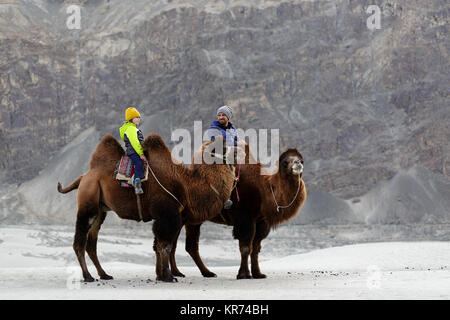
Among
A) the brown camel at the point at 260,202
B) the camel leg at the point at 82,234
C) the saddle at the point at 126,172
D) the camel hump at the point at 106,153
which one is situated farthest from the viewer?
the brown camel at the point at 260,202

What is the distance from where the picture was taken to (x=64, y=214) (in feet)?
189

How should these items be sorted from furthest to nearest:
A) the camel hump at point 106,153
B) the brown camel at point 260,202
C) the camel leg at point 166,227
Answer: the brown camel at point 260,202
the camel hump at point 106,153
the camel leg at point 166,227

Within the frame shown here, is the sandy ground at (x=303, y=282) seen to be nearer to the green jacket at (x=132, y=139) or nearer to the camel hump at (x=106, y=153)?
the camel hump at (x=106, y=153)

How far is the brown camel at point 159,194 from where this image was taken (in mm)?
9742

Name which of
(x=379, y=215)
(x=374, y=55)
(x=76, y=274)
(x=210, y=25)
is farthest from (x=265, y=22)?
(x=76, y=274)

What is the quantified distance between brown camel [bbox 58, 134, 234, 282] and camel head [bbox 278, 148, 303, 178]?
118 centimetres

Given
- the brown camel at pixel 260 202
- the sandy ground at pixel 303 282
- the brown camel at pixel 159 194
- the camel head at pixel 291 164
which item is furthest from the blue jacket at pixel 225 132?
the sandy ground at pixel 303 282

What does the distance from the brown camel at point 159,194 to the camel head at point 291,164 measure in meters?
1.18

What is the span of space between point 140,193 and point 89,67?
68695 mm

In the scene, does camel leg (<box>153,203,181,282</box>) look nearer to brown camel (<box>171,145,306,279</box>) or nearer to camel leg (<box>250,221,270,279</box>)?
brown camel (<box>171,145,306,279</box>)

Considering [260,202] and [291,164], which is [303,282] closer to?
[260,202]

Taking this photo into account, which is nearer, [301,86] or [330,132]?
[330,132]

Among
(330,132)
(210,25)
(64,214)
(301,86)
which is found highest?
(210,25)

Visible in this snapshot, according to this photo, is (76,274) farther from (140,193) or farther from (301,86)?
(301,86)
